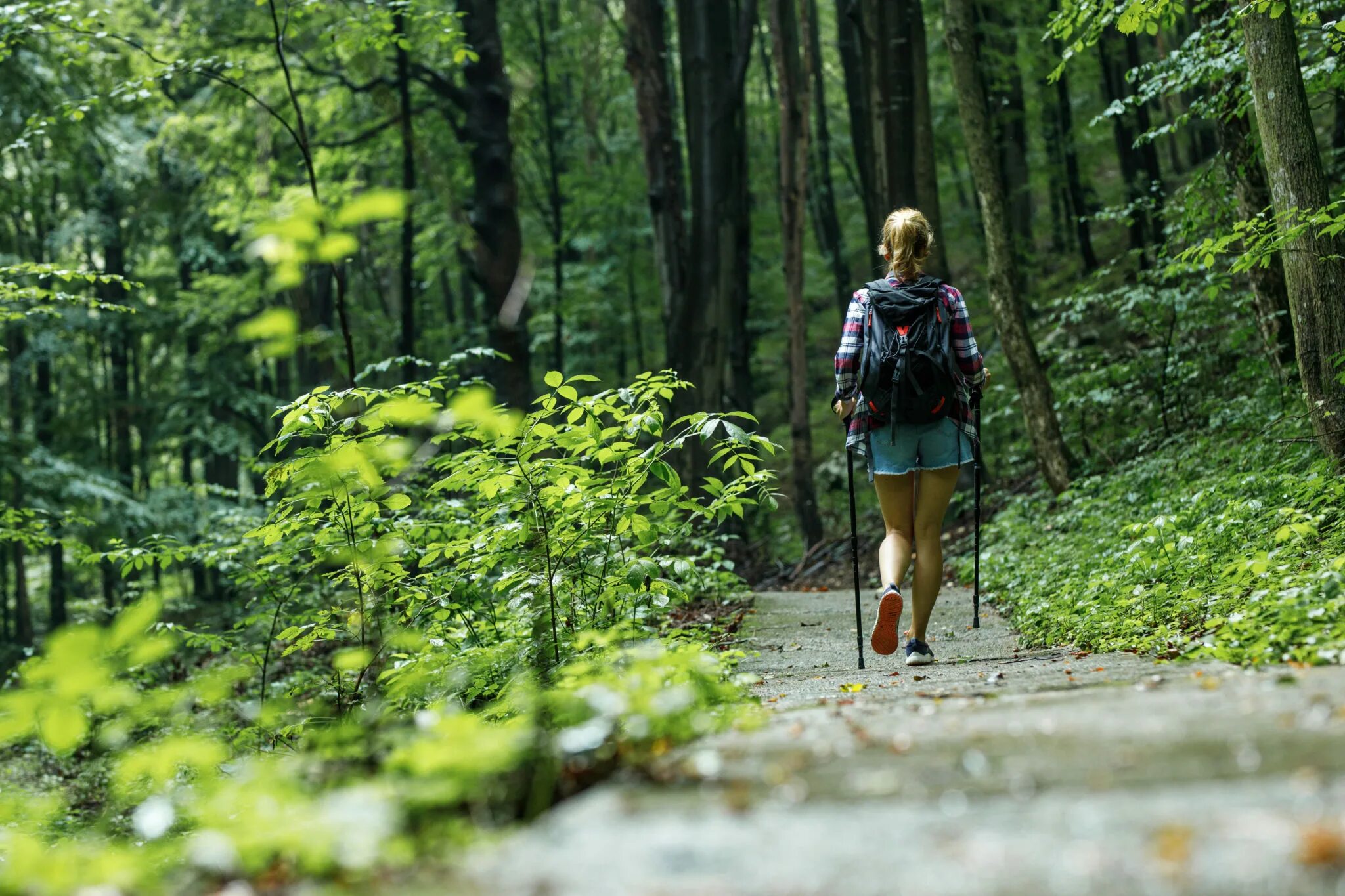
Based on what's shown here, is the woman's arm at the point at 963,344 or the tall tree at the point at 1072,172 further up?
the tall tree at the point at 1072,172

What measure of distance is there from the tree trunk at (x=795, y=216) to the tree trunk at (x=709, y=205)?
1.00m

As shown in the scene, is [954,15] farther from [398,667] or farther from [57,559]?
[57,559]

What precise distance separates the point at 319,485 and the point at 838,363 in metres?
2.66

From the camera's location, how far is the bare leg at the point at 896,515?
5.54 m

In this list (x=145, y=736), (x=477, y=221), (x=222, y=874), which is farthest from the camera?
(x=477, y=221)

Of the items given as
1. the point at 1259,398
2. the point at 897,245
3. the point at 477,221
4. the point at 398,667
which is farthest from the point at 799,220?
the point at 398,667

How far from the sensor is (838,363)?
5594 mm

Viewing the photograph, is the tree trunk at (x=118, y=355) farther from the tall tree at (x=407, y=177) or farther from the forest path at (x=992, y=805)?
the forest path at (x=992, y=805)

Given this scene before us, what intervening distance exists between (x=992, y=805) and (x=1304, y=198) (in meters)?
5.61

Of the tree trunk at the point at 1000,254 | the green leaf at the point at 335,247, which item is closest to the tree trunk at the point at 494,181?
the tree trunk at the point at 1000,254

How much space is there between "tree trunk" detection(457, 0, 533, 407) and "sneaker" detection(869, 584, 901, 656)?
7962 millimetres

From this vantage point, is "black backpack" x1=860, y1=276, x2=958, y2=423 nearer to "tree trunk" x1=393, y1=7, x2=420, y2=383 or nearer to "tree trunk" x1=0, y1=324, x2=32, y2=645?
"tree trunk" x1=393, y1=7, x2=420, y2=383

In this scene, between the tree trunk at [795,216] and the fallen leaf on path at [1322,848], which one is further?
the tree trunk at [795,216]

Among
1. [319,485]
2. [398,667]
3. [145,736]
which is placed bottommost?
[145,736]
